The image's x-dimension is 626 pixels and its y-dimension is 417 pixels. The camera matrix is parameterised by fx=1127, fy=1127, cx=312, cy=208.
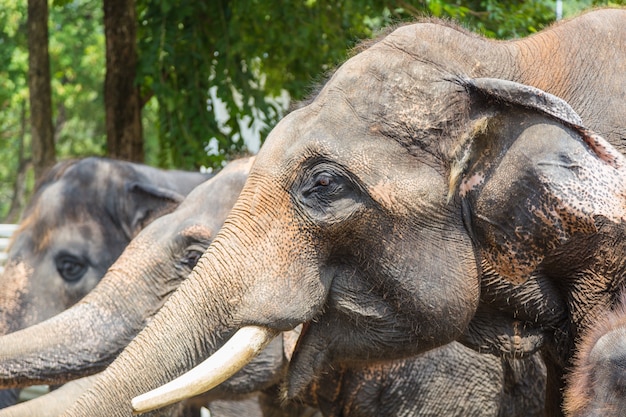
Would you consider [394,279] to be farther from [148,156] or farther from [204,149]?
Result: [148,156]

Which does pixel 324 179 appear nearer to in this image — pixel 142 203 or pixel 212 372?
pixel 212 372

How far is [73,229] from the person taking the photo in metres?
6.35

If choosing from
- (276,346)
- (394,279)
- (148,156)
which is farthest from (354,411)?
(148,156)

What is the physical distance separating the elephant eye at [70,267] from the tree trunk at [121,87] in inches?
100

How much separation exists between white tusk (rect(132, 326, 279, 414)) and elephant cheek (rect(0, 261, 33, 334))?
9.80 ft

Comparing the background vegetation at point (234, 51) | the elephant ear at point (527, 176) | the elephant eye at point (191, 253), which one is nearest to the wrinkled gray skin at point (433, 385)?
the elephant eye at point (191, 253)

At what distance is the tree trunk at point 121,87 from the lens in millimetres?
8641

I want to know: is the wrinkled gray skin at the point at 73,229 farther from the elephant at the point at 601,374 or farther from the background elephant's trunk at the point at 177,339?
the elephant at the point at 601,374

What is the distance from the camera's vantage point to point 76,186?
6531mm

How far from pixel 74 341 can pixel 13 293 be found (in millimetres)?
1466

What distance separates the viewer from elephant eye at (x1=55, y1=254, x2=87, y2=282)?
6203 mm

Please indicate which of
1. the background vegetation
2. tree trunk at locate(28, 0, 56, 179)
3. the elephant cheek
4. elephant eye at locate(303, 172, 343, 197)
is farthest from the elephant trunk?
tree trunk at locate(28, 0, 56, 179)

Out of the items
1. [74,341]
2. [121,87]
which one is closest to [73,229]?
[74,341]

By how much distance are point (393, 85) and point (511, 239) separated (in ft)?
1.85
